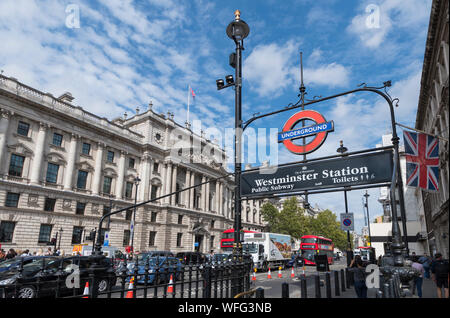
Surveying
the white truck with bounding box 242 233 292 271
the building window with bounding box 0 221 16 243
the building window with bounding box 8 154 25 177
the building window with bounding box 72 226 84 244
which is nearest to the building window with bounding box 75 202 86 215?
the building window with bounding box 72 226 84 244

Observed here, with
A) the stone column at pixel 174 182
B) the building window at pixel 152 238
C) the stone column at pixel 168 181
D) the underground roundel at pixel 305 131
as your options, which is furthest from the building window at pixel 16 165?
the underground roundel at pixel 305 131

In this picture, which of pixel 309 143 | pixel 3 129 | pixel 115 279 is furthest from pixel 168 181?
pixel 115 279

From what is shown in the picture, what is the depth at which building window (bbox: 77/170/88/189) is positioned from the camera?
128 ft

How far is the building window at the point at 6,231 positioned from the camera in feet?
100

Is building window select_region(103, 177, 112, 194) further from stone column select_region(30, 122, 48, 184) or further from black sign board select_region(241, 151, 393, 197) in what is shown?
black sign board select_region(241, 151, 393, 197)

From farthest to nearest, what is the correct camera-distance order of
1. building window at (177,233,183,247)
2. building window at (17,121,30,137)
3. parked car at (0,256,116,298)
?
1. building window at (177,233,183,247)
2. building window at (17,121,30,137)
3. parked car at (0,256,116,298)

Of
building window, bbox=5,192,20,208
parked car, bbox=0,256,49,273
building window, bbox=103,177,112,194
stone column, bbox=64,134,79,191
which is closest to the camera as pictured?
parked car, bbox=0,256,49,273

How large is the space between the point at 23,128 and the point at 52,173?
5.90 meters

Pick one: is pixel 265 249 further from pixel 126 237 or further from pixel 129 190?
pixel 129 190

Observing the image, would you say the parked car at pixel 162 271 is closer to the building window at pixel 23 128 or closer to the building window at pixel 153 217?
the building window at pixel 23 128

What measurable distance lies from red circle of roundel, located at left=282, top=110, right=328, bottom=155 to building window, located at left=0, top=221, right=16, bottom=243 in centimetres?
3306

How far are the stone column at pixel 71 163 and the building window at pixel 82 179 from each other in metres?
1.33

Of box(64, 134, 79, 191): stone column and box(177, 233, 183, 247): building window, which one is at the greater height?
box(64, 134, 79, 191): stone column
